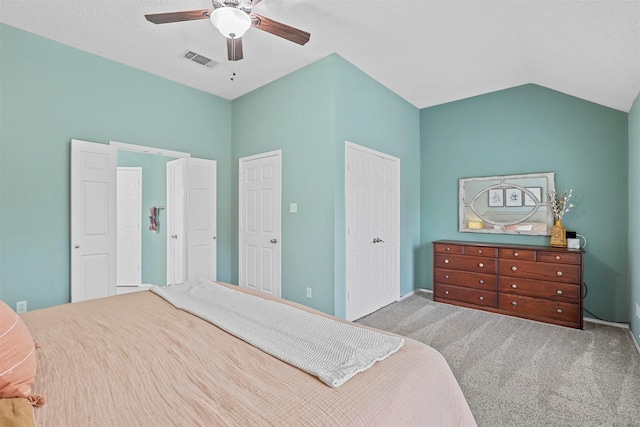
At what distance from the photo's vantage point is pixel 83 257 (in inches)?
124

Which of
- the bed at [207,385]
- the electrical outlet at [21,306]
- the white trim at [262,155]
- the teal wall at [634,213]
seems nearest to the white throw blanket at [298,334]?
the bed at [207,385]

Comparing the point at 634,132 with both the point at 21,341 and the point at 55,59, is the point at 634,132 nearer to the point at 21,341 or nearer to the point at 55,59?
the point at 21,341

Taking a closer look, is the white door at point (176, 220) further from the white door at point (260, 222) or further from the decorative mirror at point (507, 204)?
the decorative mirror at point (507, 204)

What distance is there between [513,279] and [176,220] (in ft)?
14.1

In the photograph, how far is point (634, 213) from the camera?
293cm

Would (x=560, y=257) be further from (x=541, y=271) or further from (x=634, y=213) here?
(x=634, y=213)

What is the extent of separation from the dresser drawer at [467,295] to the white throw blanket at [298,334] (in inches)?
115

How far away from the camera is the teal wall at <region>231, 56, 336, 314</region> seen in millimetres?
3275

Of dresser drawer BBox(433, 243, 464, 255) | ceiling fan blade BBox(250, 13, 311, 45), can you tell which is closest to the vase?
dresser drawer BBox(433, 243, 464, 255)

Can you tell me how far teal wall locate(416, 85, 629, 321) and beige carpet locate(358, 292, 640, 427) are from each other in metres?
0.83

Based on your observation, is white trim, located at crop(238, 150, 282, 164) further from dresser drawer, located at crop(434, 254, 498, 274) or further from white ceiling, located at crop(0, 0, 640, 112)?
dresser drawer, located at crop(434, 254, 498, 274)

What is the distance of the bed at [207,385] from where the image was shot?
2.93ft

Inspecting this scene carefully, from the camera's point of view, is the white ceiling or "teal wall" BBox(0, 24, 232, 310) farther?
"teal wall" BBox(0, 24, 232, 310)

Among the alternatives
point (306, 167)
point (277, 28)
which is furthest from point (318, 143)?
point (277, 28)
